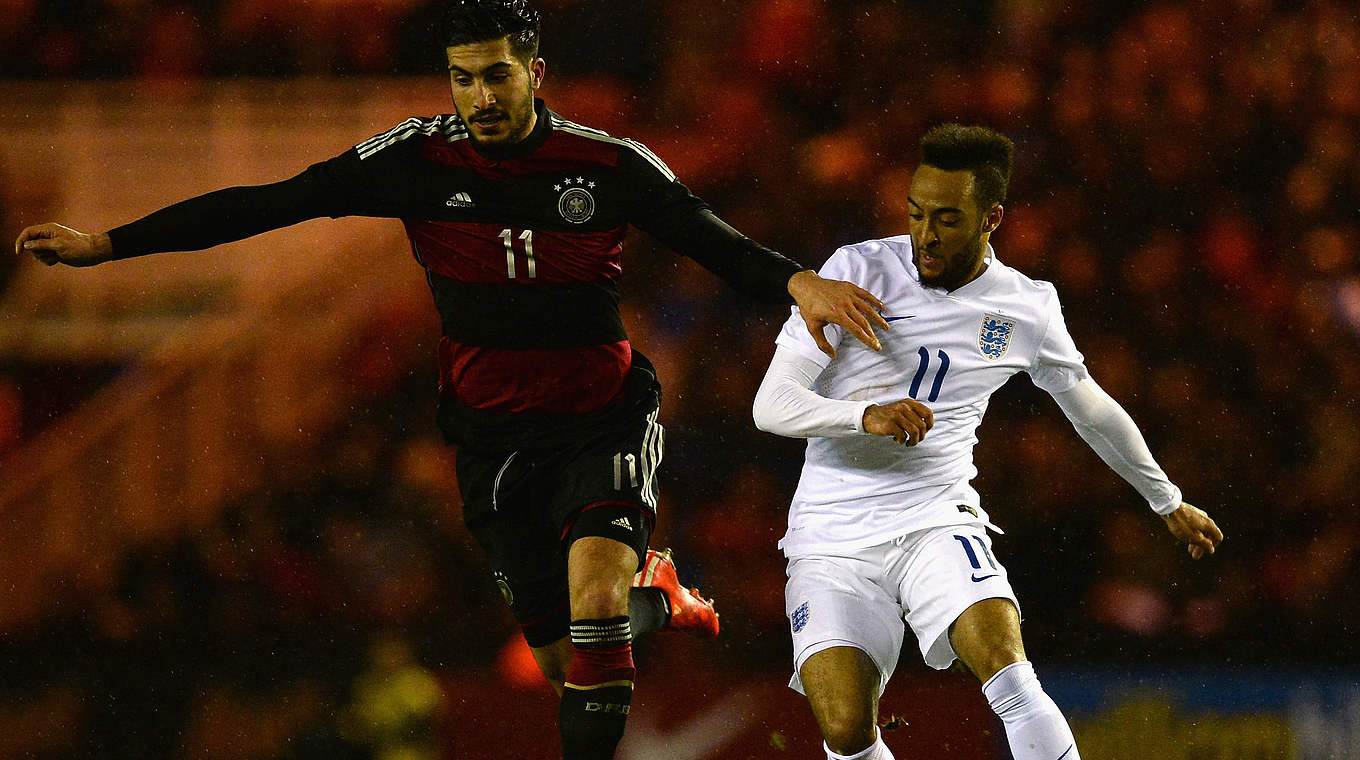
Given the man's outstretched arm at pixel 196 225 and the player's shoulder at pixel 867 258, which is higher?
the man's outstretched arm at pixel 196 225

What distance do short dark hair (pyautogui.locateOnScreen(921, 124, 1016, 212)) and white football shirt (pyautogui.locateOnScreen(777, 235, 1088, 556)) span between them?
0.62 ft

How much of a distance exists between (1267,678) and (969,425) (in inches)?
82.0

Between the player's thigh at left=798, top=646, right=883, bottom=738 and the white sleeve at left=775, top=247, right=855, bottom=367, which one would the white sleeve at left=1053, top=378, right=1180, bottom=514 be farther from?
the player's thigh at left=798, top=646, right=883, bottom=738

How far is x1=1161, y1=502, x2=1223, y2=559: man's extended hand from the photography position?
3070mm

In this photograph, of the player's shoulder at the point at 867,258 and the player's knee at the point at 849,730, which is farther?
the player's shoulder at the point at 867,258

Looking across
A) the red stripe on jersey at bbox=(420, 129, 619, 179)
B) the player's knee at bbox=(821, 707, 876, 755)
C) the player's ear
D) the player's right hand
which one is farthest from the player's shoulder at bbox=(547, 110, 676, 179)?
the player's knee at bbox=(821, 707, 876, 755)

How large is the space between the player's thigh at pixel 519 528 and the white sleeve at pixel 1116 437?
1.15m

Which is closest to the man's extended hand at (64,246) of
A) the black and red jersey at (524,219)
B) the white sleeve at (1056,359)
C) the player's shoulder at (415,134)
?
the black and red jersey at (524,219)

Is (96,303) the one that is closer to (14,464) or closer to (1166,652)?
(14,464)

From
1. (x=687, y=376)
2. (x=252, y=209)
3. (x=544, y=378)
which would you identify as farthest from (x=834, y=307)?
(x=687, y=376)

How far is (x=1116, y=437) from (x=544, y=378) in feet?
4.14

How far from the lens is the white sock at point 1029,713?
8.42ft

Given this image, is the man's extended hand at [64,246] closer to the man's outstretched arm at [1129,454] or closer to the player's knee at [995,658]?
the player's knee at [995,658]

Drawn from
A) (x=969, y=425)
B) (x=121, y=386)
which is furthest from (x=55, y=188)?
(x=969, y=425)
